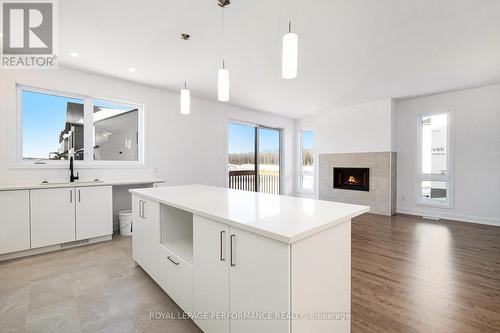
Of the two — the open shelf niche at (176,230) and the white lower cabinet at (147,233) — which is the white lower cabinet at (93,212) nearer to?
the white lower cabinet at (147,233)

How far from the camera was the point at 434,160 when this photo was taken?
480 centimetres

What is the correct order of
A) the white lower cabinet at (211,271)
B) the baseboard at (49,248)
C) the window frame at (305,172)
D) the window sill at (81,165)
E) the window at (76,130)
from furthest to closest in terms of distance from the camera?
1. the window frame at (305,172)
2. the window at (76,130)
3. the window sill at (81,165)
4. the baseboard at (49,248)
5. the white lower cabinet at (211,271)

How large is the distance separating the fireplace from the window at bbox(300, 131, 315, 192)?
105 cm

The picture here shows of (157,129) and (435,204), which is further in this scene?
(435,204)

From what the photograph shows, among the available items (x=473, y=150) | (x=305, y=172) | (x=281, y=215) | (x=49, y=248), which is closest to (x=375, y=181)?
(x=473, y=150)

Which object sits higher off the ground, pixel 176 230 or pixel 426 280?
pixel 176 230

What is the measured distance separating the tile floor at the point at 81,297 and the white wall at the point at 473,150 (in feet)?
18.1

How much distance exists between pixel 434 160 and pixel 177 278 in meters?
5.60

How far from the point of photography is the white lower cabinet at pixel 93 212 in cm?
309

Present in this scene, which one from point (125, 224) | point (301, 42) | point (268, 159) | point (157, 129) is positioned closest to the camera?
point (301, 42)

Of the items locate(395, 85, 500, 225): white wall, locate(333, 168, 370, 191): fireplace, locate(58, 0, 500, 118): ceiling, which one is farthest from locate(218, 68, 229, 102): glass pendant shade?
locate(395, 85, 500, 225): white wall

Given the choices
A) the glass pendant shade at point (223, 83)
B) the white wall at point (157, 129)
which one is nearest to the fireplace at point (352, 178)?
the white wall at point (157, 129)

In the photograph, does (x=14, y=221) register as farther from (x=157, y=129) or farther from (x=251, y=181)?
(x=251, y=181)

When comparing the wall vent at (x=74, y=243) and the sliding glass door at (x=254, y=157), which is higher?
the sliding glass door at (x=254, y=157)
